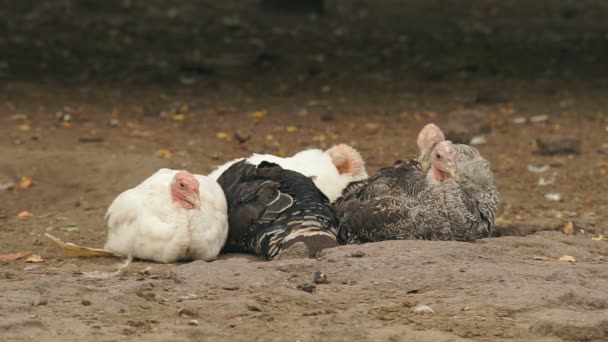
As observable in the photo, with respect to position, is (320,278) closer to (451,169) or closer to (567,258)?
(451,169)

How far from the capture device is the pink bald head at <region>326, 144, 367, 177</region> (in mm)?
7625

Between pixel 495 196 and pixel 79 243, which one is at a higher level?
pixel 495 196

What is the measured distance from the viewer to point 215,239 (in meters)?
6.58

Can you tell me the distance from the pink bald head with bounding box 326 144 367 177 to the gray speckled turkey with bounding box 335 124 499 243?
708 mm

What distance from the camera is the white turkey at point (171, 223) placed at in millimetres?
6453

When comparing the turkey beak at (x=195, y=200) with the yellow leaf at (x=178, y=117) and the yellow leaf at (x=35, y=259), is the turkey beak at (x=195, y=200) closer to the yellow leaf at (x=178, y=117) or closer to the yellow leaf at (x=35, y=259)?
the yellow leaf at (x=35, y=259)

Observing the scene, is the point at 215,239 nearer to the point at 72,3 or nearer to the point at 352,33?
the point at 352,33

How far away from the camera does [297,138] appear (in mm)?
10516

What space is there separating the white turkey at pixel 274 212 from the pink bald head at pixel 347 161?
607 mm

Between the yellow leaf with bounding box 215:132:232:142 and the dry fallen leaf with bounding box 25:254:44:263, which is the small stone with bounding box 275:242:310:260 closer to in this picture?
the dry fallen leaf with bounding box 25:254:44:263

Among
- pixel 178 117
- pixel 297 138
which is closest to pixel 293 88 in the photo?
pixel 178 117

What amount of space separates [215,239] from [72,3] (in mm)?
9874

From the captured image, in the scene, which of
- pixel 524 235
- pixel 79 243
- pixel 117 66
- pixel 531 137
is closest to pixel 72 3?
pixel 117 66

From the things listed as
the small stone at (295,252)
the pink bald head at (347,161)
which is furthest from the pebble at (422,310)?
the pink bald head at (347,161)
